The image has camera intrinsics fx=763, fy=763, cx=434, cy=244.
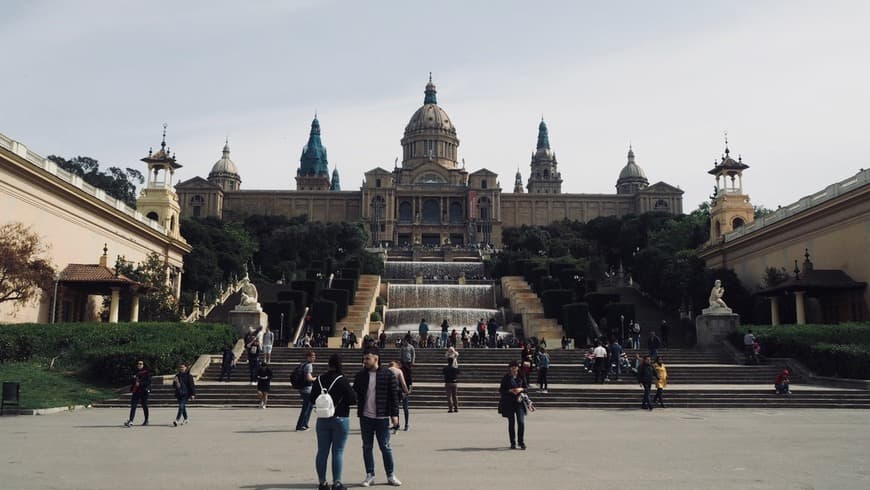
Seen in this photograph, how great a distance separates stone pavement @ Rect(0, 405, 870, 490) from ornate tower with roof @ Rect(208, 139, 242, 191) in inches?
5489

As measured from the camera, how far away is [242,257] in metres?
68.1

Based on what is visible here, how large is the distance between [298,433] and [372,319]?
108 feet

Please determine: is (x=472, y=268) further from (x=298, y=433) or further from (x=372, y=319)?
(x=298, y=433)

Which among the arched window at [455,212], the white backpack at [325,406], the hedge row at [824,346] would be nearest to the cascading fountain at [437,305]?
the hedge row at [824,346]

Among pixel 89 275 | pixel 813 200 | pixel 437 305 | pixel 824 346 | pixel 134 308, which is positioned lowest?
pixel 824 346

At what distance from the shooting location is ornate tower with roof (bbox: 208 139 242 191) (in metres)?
153

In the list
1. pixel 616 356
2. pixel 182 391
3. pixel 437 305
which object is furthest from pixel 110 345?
pixel 437 305

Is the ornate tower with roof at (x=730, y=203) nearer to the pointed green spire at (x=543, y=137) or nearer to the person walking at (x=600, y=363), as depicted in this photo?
the person walking at (x=600, y=363)

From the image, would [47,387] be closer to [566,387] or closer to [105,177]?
[566,387]

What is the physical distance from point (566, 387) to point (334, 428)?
16.3 meters

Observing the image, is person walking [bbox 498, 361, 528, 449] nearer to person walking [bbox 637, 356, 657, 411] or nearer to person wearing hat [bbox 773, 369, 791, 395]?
person walking [bbox 637, 356, 657, 411]

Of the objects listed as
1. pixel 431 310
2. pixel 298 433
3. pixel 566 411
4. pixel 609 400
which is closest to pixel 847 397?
pixel 609 400

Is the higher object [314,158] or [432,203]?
[314,158]

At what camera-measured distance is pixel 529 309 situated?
4669cm
